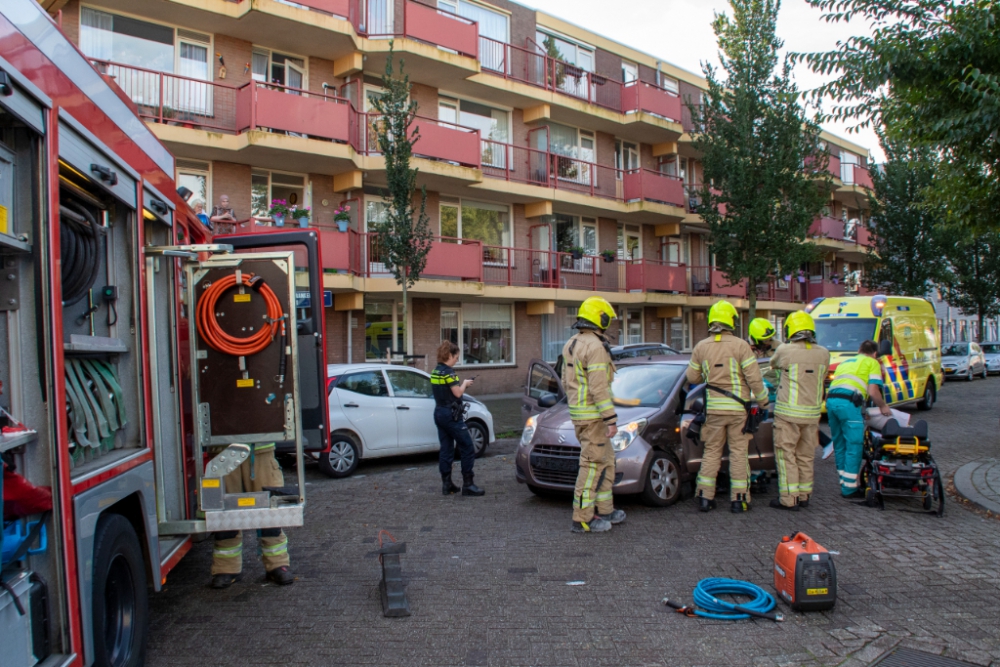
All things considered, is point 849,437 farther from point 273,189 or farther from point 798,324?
point 273,189

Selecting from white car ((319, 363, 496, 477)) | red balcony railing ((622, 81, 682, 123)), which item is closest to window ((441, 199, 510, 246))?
red balcony railing ((622, 81, 682, 123))

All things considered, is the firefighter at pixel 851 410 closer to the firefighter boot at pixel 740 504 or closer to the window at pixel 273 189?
the firefighter boot at pixel 740 504

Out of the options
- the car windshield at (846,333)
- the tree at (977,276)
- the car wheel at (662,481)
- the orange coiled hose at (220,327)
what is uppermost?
the tree at (977,276)

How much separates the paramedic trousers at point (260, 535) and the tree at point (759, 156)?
63.9 ft

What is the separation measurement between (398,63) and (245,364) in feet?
51.3

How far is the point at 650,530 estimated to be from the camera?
6598mm

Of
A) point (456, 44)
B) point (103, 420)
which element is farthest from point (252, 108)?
point (103, 420)

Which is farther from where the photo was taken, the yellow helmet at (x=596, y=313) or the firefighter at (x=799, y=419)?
the firefighter at (x=799, y=419)

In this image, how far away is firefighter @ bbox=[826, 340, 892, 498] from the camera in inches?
303

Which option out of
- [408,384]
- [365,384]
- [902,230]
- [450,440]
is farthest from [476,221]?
[902,230]

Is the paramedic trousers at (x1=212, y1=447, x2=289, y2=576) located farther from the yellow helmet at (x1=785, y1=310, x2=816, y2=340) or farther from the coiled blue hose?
the yellow helmet at (x1=785, y1=310, x2=816, y2=340)

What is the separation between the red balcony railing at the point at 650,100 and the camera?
81.4 feet

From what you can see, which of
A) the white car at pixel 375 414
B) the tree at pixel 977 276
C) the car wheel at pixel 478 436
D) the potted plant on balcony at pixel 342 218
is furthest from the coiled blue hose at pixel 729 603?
the tree at pixel 977 276

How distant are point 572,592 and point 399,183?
1152 cm
